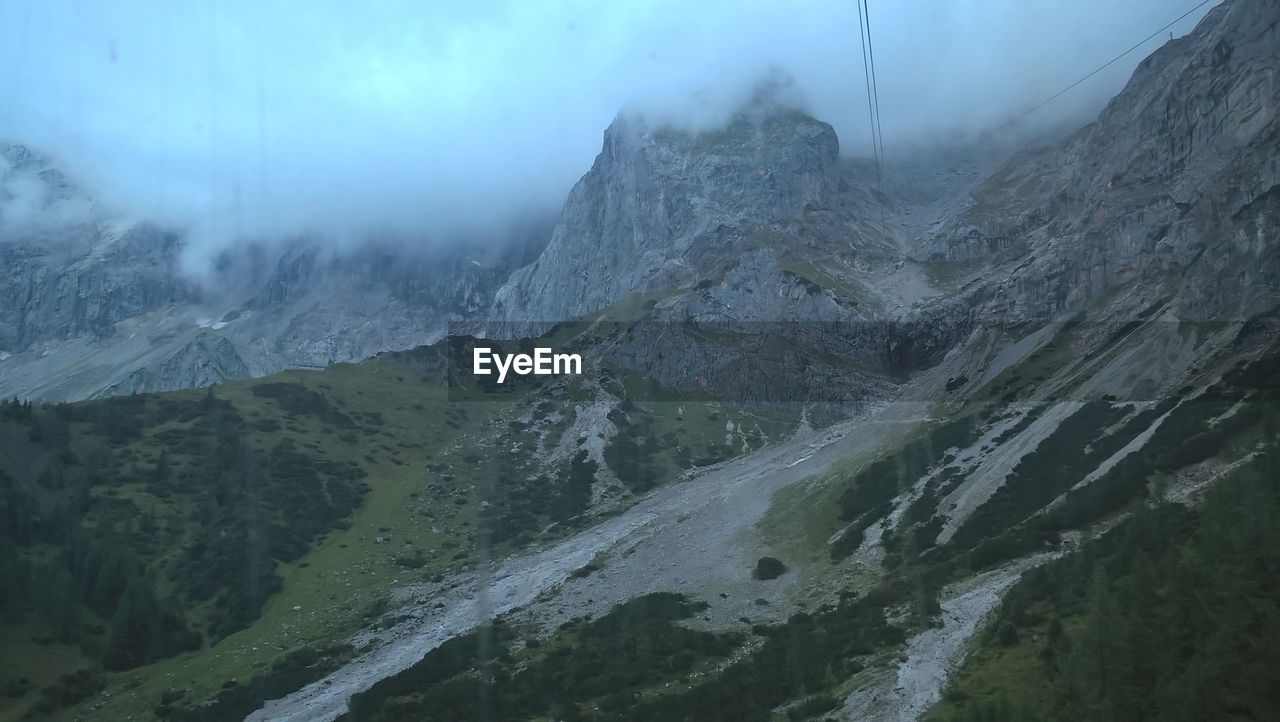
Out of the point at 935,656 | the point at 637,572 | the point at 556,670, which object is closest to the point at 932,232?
the point at 637,572

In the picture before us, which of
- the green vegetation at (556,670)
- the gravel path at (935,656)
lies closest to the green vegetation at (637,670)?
the green vegetation at (556,670)

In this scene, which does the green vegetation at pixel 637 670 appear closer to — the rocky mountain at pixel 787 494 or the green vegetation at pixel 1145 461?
the rocky mountain at pixel 787 494

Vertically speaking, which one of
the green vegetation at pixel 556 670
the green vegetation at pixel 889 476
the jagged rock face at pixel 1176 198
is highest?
the jagged rock face at pixel 1176 198

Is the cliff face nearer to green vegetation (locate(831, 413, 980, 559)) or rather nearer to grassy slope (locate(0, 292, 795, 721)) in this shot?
grassy slope (locate(0, 292, 795, 721))

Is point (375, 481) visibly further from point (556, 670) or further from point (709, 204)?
point (709, 204)

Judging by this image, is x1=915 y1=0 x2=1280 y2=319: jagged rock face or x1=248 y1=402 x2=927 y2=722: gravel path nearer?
x1=248 y1=402 x2=927 y2=722: gravel path

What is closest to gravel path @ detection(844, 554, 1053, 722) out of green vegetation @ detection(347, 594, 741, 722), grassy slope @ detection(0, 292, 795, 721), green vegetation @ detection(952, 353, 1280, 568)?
green vegetation @ detection(952, 353, 1280, 568)
